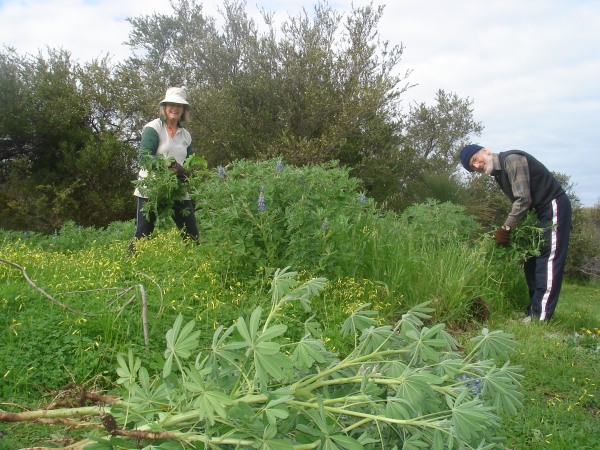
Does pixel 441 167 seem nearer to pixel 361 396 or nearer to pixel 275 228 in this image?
pixel 275 228

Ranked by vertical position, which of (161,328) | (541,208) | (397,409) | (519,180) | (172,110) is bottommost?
(161,328)

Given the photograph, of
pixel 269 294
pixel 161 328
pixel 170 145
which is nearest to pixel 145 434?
pixel 161 328

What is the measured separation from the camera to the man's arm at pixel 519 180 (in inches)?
180

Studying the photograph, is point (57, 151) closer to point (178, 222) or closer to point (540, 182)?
point (178, 222)

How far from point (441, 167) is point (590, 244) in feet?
17.0

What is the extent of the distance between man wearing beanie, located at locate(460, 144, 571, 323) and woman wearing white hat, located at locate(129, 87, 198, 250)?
292 cm

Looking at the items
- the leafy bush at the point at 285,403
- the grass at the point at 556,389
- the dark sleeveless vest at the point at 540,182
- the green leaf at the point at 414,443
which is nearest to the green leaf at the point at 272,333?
the leafy bush at the point at 285,403

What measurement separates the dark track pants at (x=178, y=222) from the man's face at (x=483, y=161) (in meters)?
2.84

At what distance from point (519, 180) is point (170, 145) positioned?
3.38 metres

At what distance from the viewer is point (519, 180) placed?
4590 mm

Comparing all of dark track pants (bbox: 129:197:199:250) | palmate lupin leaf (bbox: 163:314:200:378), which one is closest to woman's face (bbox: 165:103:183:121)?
dark track pants (bbox: 129:197:199:250)

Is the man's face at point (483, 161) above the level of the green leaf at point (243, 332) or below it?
above

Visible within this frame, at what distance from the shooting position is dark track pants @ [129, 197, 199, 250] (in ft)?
16.6

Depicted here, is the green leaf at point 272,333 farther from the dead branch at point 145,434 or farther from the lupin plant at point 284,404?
the dead branch at point 145,434
